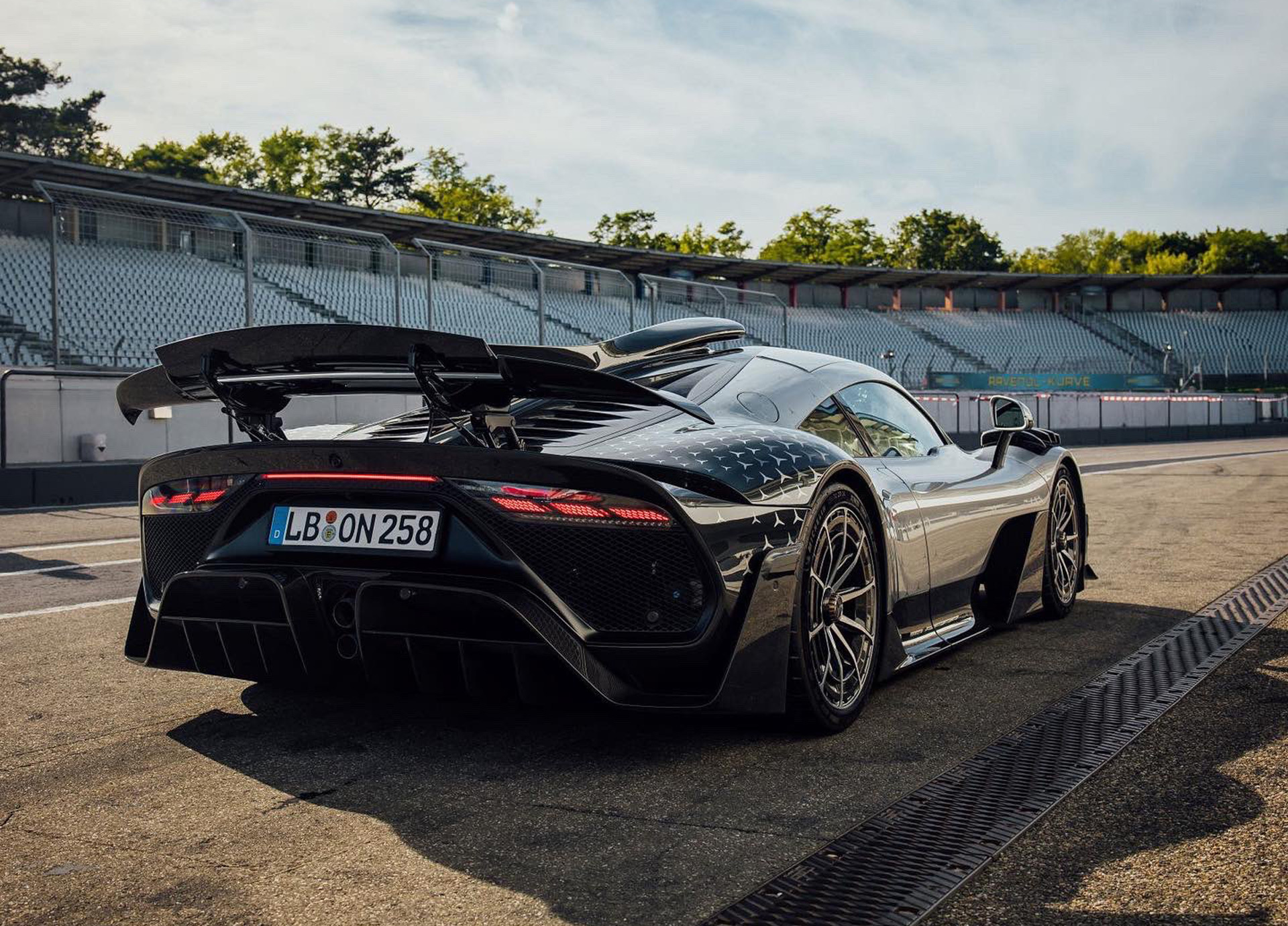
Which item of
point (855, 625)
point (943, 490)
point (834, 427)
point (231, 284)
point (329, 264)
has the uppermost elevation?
point (329, 264)

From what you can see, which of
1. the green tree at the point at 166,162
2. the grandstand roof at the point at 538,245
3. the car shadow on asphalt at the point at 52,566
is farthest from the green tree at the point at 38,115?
the car shadow on asphalt at the point at 52,566

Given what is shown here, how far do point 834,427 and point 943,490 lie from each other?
572 mm

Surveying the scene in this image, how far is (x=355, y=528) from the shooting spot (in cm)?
318

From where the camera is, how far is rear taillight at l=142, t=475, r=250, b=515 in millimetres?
3400

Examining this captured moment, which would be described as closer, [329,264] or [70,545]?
[70,545]

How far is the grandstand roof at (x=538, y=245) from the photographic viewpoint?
83.8 ft

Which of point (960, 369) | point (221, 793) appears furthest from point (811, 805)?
point (960, 369)

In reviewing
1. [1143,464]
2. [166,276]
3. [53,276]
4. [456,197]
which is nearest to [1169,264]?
[456,197]

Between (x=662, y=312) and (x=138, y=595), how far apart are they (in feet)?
70.3

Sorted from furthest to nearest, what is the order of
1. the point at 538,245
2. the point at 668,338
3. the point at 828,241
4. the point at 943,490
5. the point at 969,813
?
the point at 828,241 → the point at 538,245 → the point at 943,490 → the point at 668,338 → the point at 969,813

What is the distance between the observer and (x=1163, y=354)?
6112 centimetres

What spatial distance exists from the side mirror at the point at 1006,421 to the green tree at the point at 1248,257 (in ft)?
414

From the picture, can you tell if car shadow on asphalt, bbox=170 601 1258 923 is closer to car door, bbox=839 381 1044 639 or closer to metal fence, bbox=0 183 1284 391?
car door, bbox=839 381 1044 639

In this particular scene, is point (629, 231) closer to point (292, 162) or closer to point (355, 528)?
point (292, 162)
